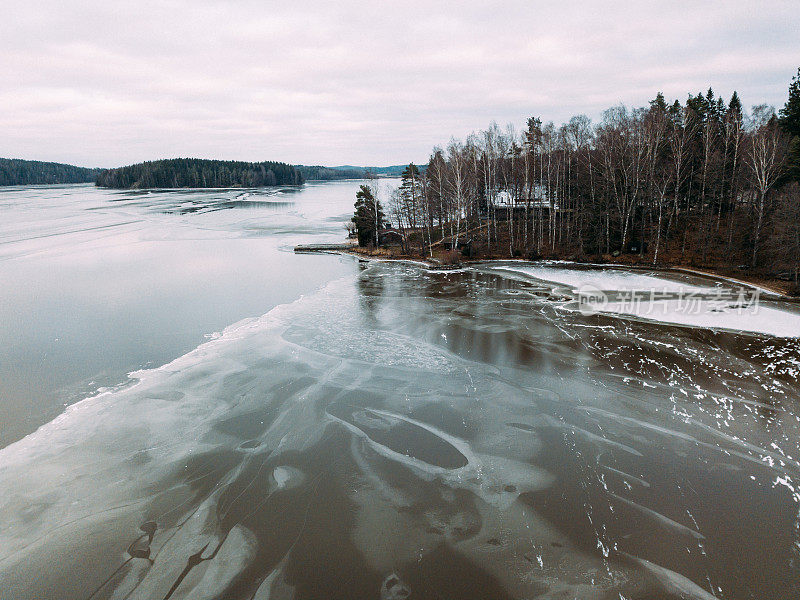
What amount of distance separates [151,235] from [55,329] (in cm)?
3300

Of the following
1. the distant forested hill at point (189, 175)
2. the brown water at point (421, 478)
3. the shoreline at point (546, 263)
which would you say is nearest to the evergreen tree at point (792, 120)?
the shoreline at point (546, 263)

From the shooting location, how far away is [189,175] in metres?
145

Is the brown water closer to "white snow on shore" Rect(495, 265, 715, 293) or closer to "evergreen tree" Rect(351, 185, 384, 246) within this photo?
"white snow on shore" Rect(495, 265, 715, 293)

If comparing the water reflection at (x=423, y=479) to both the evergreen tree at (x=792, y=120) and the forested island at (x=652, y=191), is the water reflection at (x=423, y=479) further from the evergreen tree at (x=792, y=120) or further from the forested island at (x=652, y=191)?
the evergreen tree at (x=792, y=120)

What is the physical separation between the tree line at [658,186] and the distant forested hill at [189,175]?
12932 centimetres

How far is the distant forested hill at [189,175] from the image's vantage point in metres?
141

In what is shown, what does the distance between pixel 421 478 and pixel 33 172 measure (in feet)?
781

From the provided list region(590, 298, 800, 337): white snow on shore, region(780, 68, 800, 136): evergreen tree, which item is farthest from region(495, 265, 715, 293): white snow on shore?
region(780, 68, 800, 136): evergreen tree

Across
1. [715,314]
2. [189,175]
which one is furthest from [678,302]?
[189,175]

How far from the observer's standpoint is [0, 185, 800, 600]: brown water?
20.2 ft

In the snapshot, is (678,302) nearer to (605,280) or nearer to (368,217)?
(605,280)

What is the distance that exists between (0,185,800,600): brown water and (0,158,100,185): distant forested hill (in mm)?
216256

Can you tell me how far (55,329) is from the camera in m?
16.5

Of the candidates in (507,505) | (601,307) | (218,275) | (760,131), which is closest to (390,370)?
(507,505)
